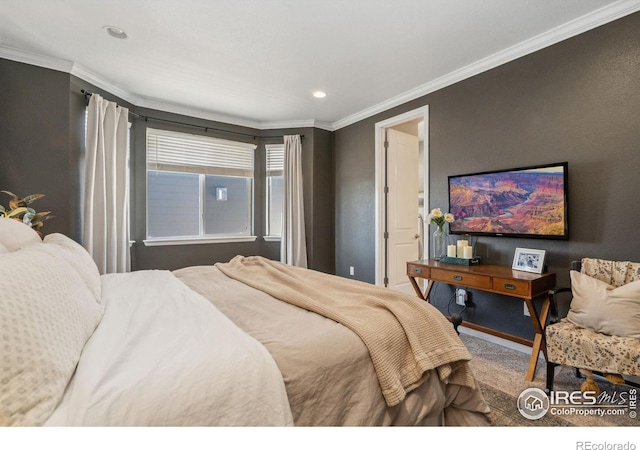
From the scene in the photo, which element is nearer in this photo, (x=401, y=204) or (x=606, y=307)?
(x=606, y=307)

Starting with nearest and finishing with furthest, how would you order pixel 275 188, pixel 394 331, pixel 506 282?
pixel 394 331
pixel 506 282
pixel 275 188

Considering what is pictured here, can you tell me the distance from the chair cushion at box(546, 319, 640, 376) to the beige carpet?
0.99 ft

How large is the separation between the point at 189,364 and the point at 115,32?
2795 millimetres

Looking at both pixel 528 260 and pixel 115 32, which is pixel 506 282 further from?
pixel 115 32

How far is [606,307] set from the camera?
1.77 metres

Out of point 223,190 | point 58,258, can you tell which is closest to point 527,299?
point 58,258

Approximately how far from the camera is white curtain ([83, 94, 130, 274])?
3.08 metres

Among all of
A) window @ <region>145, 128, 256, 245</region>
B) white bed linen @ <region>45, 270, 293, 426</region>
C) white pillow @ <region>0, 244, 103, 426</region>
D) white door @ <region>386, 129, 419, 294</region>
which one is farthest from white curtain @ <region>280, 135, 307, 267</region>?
white pillow @ <region>0, 244, 103, 426</region>

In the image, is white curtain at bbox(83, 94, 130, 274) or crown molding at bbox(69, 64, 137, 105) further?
white curtain at bbox(83, 94, 130, 274)

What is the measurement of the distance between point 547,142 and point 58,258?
3302mm

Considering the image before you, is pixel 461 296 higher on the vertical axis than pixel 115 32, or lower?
lower

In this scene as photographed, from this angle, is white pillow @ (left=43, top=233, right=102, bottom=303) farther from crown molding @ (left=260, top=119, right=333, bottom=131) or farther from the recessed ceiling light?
crown molding @ (left=260, top=119, right=333, bottom=131)

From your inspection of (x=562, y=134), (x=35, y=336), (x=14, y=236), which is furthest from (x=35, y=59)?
(x=562, y=134)

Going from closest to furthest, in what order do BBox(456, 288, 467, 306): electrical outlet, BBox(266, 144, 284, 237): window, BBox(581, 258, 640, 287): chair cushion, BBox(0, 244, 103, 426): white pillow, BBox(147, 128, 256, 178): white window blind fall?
BBox(0, 244, 103, 426): white pillow, BBox(581, 258, 640, 287): chair cushion, BBox(456, 288, 467, 306): electrical outlet, BBox(147, 128, 256, 178): white window blind, BBox(266, 144, 284, 237): window
